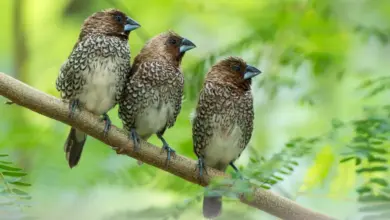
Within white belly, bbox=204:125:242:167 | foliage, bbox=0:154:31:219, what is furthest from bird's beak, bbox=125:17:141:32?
foliage, bbox=0:154:31:219

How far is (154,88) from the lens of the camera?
3.71m

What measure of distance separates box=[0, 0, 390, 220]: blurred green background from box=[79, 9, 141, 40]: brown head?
453 mm

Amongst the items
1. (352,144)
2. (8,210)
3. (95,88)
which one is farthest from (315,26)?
(8,210)

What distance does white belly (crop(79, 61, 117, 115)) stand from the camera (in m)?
3.28

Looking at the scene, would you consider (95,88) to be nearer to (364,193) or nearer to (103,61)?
(103,61)

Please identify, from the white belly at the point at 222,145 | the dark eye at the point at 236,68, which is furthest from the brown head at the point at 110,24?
the white belly at the point at 222,145

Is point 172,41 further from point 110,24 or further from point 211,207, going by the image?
point 211,207

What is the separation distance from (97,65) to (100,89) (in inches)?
7.0

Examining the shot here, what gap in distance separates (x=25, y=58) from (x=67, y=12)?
32.7 inches

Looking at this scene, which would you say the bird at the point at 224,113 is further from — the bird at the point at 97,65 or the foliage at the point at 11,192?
the foliage at the point at 11,192

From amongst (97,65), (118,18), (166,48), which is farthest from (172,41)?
(97,65)

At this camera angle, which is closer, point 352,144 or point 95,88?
point 352,144

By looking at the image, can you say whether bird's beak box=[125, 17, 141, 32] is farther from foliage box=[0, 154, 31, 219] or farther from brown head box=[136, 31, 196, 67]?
foliage box=[0, 154, 31, 219]

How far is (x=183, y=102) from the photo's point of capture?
13.3 ft
